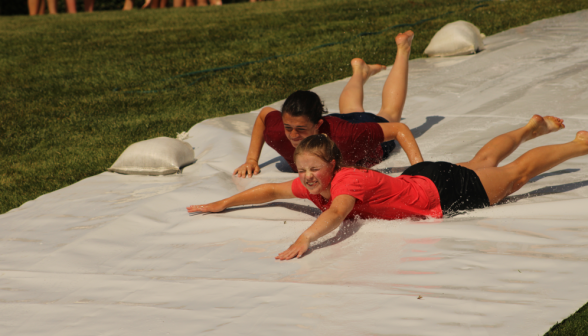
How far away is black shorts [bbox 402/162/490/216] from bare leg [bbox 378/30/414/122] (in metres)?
1.61

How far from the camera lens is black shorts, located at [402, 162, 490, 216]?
3.25 m

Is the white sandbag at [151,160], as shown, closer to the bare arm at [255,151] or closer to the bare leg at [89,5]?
the bare arm at [255,151]

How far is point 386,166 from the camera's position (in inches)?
168

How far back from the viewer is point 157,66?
8953 mm

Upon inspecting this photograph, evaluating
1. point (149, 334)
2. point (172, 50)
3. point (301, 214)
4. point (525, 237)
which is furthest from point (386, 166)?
point (172, 50)

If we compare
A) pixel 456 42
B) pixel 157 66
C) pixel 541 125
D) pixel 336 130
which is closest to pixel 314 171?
pixel 336 130

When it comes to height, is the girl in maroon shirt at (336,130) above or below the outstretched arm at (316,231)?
above

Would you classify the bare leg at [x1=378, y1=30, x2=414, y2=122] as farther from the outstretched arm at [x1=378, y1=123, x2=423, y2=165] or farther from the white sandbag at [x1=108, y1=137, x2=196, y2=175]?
the white sandbag at [x1=108, y1=137, x2=196, y2=175]

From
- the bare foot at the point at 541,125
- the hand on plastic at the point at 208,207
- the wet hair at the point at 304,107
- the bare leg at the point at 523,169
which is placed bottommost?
the hand on plastic at the point at 208,207

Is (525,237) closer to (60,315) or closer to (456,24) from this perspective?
(60,315)

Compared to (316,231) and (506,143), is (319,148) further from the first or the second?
(506,143)

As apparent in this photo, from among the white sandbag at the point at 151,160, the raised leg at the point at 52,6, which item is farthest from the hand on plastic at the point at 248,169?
the raised leg at the point at 52,6

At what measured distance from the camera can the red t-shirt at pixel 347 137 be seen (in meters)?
3.92

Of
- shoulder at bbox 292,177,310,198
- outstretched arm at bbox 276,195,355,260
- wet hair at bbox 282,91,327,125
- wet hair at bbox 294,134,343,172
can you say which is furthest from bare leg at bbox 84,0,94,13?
outstretched arm at bbox 276,195,355,260
